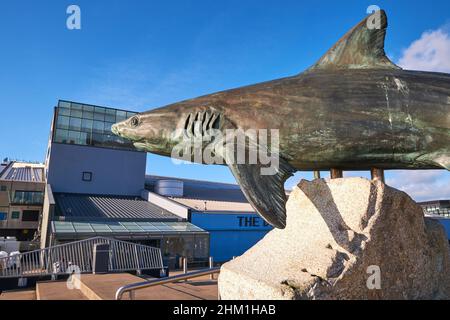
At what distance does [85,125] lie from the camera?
30562mm

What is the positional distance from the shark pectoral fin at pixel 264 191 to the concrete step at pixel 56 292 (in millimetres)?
6758

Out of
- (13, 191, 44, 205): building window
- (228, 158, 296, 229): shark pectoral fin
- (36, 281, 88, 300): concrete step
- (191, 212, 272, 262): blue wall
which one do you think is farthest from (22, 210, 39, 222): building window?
(228, 158, 296, 229): shark pectoral fin

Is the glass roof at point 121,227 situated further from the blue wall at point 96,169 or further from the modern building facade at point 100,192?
the blue wall at point 96,169

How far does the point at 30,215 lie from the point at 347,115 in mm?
39033

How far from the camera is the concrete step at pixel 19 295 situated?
9812mm

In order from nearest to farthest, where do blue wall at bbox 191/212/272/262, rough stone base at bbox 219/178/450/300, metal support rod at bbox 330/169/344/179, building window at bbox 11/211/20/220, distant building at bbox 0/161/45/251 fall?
rough stone base at bbox 219/178/450/300
metal support rod at bbox 330/169/344/179
blue wall at bbox 191/212/272/262
distant building at bbox 0/161/45/251
building window at bbox 11/211/20/220

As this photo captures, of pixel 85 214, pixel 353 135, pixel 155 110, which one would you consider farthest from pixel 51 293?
pixel 85 214

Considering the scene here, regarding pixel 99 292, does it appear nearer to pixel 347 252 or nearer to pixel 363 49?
pixel 347 252

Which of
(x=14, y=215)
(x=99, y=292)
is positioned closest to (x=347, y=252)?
(x=99, y=292)

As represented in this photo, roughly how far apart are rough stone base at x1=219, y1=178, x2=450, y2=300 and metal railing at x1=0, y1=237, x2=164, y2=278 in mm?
9640

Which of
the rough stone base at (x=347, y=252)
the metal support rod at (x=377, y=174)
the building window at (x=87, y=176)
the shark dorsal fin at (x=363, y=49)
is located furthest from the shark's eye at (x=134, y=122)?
the building window at (x=87, y=176)

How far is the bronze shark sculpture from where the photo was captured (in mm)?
4367

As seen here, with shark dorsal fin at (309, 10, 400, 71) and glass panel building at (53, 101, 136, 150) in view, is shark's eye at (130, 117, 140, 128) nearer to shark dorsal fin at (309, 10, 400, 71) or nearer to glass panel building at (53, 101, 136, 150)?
shark dorsal fin at (309, 10, 400, 71)

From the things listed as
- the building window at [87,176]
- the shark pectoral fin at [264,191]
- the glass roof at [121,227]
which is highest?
the building window at [87,176]
